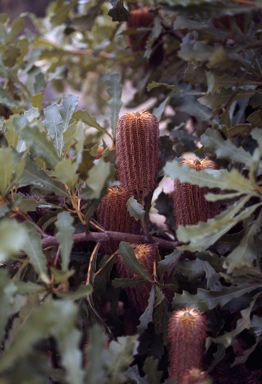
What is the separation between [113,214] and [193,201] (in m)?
0.08

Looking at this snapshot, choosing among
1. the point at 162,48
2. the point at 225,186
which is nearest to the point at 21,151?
the point at 225,186

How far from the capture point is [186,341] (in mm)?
445

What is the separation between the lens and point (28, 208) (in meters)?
0.51

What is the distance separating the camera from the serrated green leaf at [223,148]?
50 cm

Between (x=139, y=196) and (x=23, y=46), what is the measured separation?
41 cm

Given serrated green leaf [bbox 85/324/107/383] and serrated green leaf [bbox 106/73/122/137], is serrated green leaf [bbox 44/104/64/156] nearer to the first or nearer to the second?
serrated green leaf [bbox 106/73/122/137]

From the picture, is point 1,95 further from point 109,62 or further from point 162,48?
point 109,62

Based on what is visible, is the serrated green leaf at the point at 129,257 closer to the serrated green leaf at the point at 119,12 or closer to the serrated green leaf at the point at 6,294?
the serrated green leaf at the point at 6,294

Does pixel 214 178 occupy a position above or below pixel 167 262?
above

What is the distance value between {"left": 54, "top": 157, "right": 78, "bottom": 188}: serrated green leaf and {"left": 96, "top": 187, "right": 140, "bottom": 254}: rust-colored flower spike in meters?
0.09

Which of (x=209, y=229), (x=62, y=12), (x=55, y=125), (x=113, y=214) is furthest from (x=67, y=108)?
(x=62, y=12)

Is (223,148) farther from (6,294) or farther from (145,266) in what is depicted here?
(6,294)

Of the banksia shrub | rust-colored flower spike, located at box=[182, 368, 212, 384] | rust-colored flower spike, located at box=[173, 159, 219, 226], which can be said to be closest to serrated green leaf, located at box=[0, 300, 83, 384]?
rust-colored flower spike, located at box=[182, 368, 212, 384]

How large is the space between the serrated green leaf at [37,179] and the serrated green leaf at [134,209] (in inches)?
2.7
